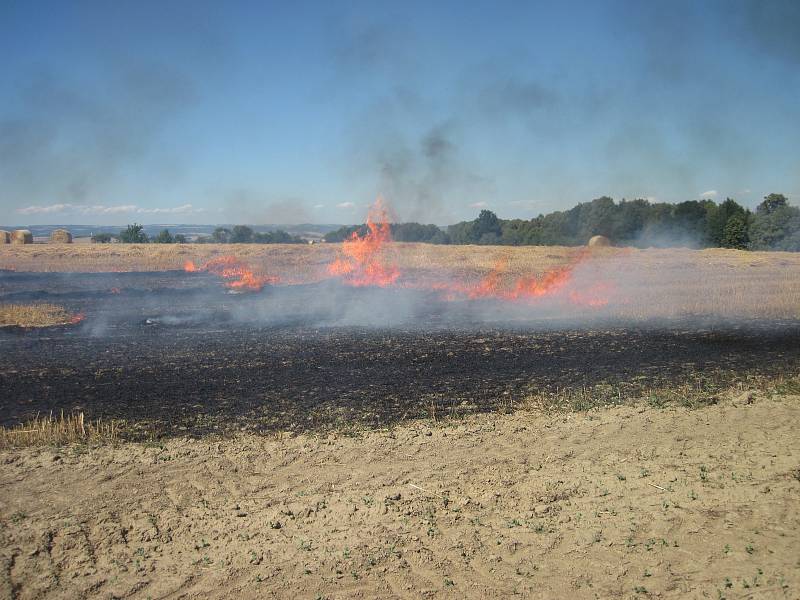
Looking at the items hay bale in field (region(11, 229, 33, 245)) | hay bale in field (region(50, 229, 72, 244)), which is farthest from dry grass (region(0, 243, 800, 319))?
hay bale in field (region(50, 229, 72, 244))

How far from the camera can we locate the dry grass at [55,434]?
10883 mm

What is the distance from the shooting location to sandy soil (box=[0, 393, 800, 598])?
23.1ft

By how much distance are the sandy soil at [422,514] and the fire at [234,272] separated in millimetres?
25766

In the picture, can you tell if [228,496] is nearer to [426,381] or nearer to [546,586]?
[546,586]

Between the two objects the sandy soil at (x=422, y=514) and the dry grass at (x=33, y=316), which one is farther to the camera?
the dry grass at (x=33, y=316)

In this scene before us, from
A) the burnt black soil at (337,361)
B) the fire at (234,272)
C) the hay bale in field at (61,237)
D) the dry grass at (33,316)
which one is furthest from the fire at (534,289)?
the hay bale in field at (61,237)

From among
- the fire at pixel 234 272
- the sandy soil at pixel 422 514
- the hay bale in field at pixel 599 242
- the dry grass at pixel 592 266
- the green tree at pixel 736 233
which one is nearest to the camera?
the sandy soil at pixel 422 514

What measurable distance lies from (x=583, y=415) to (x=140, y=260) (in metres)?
48.2

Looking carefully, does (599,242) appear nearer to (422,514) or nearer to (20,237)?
(20,237)

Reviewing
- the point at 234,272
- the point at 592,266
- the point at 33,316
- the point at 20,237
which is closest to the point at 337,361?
the point at 33,316

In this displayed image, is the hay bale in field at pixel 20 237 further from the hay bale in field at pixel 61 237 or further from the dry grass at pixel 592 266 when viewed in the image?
the dry grass at pixel 592 266

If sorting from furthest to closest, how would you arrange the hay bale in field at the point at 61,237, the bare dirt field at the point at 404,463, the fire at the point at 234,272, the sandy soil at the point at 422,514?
the hay bale in field at the point at 61,237
the fire at the point at 234,272
the bare dirt field at the point at 404,463
the sandy soil at the point at 422,514

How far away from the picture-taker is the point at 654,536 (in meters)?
7.79

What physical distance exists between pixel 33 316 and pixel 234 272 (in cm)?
1954
